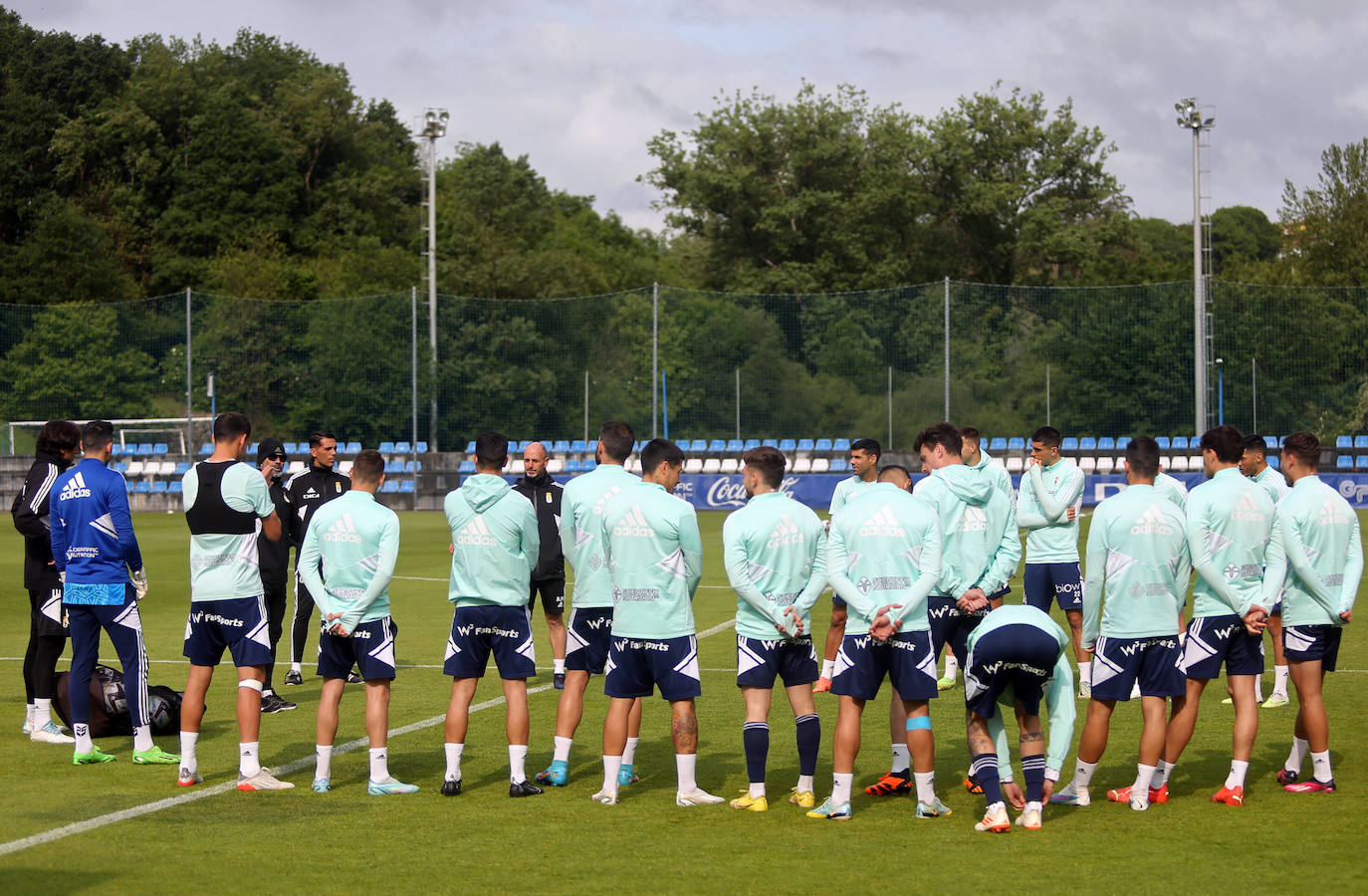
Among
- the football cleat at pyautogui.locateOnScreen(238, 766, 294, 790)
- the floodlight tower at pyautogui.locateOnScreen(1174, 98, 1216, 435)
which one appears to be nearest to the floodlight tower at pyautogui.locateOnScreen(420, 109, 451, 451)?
the floodlight tower at pyautogui.locateOnScreen(1174, 98, 1216, 435)

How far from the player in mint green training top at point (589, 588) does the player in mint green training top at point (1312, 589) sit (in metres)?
3.54

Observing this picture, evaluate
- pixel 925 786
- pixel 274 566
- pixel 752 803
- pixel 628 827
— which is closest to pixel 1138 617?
pixel 925 786

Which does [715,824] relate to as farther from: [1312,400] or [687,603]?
[1312,400]

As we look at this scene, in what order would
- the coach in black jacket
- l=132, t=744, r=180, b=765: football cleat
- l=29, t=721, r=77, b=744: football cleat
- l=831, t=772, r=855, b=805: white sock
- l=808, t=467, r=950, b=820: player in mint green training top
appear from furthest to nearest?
l=29, t=721, r=77, b=744: football cleat → the coach in black jacket → l=132, t=744, r=180, b=765: football cleat → l=831, t=772, r=855, b=805: white sock → l=808, t=467, r=950, b=820: player in mint green training top

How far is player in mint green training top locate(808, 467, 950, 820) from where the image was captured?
6.82 meters

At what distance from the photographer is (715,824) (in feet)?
22.7

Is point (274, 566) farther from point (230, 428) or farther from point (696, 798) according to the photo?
point (696, 798)

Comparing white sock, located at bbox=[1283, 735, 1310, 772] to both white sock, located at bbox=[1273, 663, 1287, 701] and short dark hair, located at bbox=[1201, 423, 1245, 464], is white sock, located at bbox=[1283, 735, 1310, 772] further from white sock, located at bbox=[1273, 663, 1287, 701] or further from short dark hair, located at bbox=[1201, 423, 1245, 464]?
white sock, located at bbox=[1273, 663, 1287, 701]

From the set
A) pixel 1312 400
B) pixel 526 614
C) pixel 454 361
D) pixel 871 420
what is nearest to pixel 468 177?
pixel 454 361

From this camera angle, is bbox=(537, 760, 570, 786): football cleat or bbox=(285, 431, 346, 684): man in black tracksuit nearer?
bbox=(537, 760, 570, 786): football cleat

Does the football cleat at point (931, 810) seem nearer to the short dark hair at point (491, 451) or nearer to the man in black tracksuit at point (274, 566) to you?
the short dark hair at point (491, 451)

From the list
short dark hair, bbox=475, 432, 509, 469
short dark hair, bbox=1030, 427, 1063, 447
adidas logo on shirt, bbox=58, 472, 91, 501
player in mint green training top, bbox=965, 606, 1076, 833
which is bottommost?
player in mint green training top, bbox=965, 606, 1076, 833

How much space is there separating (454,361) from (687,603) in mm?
30225

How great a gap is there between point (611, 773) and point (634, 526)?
1316 mm
